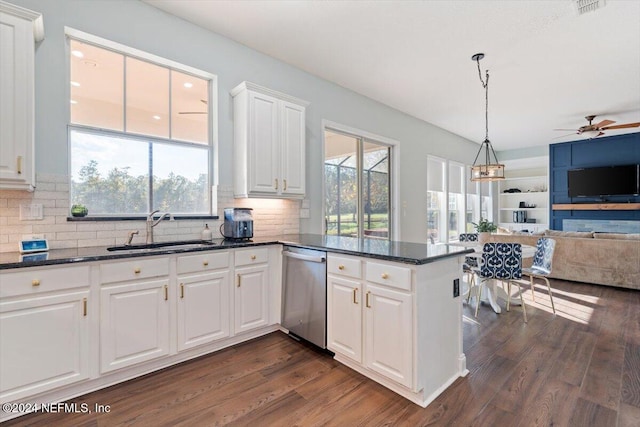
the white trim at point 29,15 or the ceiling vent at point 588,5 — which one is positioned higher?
the ceiling vent at point 588,5

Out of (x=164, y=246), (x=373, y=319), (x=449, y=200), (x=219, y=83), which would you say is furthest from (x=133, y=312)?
(x=449, y=200)

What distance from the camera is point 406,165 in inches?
223

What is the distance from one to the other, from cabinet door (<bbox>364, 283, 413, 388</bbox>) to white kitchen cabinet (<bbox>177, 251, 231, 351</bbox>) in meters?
1.29

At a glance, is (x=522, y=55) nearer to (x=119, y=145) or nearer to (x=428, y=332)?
(x=428, y=332)

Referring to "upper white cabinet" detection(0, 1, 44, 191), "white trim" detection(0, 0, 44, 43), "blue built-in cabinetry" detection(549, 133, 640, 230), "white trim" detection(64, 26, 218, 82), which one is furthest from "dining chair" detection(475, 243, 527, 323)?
"blue built-in cabinetry" detection(549, 133, 640, 230)

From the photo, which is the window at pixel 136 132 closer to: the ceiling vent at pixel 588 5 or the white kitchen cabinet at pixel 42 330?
the white kitchen cabinet at pixel 42 330

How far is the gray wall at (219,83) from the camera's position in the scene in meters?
2.36

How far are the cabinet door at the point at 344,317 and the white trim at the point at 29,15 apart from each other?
2797mm

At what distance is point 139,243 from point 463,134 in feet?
23.1

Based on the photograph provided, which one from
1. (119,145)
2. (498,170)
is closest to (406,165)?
(498,170)

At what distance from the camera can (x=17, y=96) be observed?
203 centimetres

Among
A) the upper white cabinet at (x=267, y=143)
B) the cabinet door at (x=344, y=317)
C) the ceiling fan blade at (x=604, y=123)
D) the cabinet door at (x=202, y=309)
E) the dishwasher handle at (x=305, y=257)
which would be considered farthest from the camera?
the ceiling fan blade at (x=604, y=123)

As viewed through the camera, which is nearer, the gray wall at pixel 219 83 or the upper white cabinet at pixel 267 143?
the gray wall at pixel 219 83

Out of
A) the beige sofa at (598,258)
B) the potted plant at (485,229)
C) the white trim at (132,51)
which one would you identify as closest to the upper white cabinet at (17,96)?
the white trim at (132,51)
